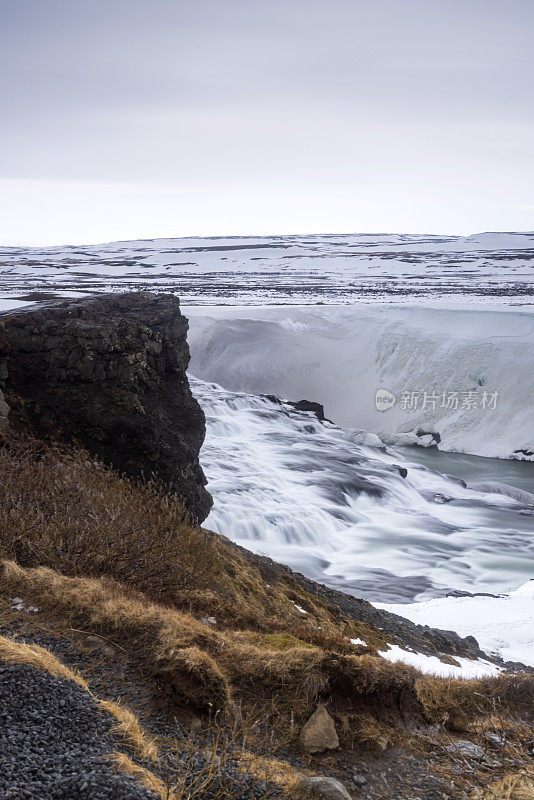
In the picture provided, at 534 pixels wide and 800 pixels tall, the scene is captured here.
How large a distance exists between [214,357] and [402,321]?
11226 mm

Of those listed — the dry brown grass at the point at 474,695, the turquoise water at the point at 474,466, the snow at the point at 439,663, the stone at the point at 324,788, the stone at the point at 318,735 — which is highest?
the stone at the point at 324,788

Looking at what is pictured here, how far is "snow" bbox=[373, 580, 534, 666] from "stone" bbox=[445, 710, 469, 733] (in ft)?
18.9

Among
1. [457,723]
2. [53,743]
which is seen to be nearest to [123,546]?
[53,743]

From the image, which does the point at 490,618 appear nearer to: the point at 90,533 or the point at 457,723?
the point at 457,723

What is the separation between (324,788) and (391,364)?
30130 mm

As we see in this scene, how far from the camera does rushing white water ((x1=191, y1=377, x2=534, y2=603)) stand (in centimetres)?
1418

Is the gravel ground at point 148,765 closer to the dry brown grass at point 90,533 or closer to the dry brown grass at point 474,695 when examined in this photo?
the dry brown grass at point 474,695

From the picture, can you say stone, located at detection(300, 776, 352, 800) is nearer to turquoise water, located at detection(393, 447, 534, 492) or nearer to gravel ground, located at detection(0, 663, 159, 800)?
gravel ground, located at detection(0, 663, 159, 800)

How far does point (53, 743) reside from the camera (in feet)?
10.5

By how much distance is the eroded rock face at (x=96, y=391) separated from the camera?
10.6 metres

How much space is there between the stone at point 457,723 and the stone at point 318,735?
40.4 inches

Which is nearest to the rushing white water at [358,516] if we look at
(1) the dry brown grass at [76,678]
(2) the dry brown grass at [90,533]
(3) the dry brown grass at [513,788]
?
(2) the dry brown grass at [90,533]

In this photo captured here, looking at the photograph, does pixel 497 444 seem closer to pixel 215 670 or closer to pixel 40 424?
pixel 40 424

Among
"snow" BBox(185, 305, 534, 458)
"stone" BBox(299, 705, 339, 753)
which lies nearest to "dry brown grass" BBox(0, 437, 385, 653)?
"stone" BBox(299, 705, 339, 753)
